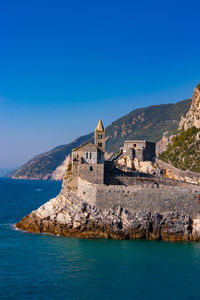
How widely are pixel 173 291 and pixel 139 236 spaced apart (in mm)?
14713

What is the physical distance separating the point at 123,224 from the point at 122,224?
0.13 m

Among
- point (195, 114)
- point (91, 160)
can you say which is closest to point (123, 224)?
point (91, 160)

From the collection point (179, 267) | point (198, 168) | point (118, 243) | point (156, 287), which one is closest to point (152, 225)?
point (118, 243)

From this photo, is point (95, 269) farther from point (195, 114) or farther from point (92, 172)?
point (195, 114)

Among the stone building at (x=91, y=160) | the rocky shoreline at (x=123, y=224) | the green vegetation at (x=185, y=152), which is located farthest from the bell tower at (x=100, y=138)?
the green vegetation at (x=185, y=152)

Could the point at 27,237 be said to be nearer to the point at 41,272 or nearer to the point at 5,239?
the point at 5,239

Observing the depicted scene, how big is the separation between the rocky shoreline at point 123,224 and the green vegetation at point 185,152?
44364mm

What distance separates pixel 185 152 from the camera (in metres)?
99.9

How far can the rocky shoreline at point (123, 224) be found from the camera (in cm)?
4634

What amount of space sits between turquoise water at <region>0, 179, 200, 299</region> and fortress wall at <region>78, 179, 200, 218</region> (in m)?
4.91

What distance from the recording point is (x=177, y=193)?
48.2 meters

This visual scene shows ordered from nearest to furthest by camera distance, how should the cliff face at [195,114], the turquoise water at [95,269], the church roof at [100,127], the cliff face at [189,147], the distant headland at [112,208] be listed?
the turquoise water at [95,269] → the distant headland at [112,208] → the church roof at [100,127] → the cliff face at [189,147] → the cliff face at [195,114]

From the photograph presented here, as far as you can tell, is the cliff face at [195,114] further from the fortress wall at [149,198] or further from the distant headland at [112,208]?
the fortress wall at [149,198]

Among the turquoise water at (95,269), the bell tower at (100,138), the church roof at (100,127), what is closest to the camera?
the turquoise water at (95,269)
